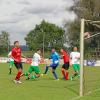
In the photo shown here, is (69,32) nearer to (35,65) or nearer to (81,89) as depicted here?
(35,65)

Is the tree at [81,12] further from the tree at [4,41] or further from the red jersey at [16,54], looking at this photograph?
the red jersey at [16,54]

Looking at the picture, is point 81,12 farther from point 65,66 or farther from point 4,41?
point 65,66

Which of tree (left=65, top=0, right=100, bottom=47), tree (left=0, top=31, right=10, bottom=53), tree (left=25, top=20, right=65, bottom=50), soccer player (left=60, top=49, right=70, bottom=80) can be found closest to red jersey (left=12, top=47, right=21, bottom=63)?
soccer player (left=60, top=49, right=70, bottom=80)

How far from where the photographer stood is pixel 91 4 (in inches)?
3191

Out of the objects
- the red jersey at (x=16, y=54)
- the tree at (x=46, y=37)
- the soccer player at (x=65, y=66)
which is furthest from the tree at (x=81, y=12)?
the red jersey at (x=16, y=54)

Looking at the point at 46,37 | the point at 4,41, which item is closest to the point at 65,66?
the point at 4,41

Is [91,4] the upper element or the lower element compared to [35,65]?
upper

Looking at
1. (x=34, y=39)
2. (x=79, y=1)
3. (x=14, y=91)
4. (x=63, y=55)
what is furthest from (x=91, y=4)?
(x=14, y=91)

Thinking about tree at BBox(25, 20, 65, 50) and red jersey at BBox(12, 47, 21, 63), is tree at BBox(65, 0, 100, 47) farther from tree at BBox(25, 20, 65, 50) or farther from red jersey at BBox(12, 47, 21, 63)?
red jersey at BBox(12, 47, 21, 63)

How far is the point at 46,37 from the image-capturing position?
310 ft

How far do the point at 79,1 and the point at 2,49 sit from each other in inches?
676

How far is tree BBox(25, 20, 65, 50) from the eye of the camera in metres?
89.1

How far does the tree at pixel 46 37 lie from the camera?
89125mm

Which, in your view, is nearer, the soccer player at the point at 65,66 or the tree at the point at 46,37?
the soccer player at the point at 65,66
